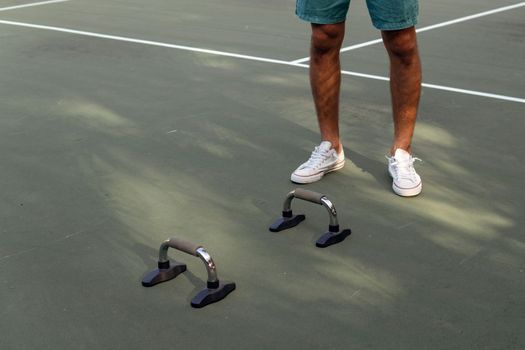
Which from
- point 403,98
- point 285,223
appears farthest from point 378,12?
point 285,223

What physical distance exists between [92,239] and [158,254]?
1.32 feet

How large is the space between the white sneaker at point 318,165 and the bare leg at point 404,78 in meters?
0.33

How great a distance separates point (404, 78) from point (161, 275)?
1.68 m

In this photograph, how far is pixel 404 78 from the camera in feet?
14.9

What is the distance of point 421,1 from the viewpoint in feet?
33.8

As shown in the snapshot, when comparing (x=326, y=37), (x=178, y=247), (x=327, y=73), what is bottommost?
(x=178, y=247)

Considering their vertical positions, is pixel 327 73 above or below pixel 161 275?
above

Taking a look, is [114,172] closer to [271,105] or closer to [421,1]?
[271,105]

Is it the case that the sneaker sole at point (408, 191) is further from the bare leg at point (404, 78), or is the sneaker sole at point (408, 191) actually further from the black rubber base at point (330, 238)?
the black rubber base at point (330, 238)

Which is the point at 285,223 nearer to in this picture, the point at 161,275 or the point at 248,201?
the point at 248,201

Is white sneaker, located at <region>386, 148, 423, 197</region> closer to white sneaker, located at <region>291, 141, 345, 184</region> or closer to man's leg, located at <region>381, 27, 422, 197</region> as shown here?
man's leg, located at <region>381, 27, 422, 197</region>

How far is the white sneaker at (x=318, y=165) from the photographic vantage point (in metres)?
4.70

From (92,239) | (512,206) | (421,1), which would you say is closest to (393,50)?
(512,206)

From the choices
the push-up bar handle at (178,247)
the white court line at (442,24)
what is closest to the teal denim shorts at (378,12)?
the push-up bar handle at (178,247)
